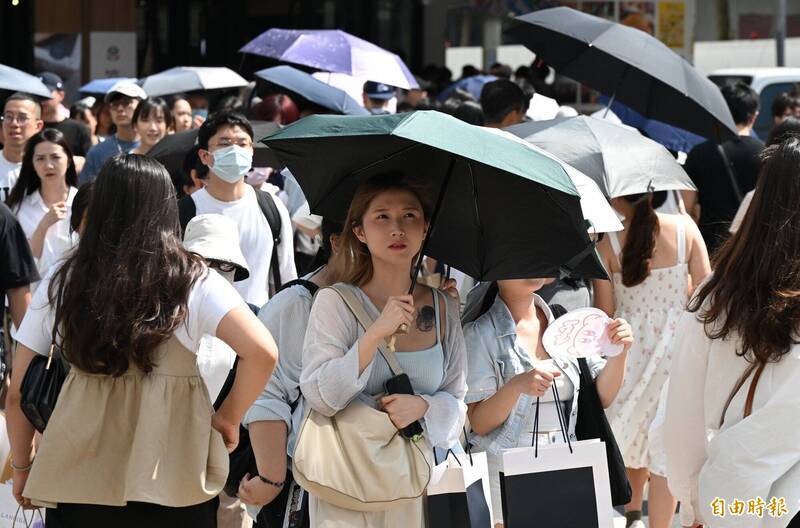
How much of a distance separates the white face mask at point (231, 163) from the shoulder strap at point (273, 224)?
23 cm

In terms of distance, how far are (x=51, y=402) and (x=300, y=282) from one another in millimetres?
819

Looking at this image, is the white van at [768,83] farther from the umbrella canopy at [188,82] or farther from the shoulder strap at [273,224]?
the shoulder strap at [273,224]

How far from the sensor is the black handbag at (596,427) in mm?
4375

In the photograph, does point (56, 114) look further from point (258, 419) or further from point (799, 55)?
point (799, 55)

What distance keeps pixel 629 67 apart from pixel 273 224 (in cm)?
282

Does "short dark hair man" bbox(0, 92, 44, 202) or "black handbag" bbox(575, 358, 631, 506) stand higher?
"short dark hair man" bbox(0, 92, 44, 202)

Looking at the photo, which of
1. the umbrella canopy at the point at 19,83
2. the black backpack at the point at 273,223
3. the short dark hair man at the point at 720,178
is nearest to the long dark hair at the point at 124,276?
the black backpack at the point at 273,223

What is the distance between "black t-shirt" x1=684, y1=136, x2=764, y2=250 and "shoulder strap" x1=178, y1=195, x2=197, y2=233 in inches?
148

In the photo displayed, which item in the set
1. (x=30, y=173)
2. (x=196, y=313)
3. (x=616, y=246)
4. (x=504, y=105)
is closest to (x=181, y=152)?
(x=30, y=173)

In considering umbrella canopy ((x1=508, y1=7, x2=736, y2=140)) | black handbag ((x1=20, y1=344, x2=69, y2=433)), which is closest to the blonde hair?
black handbag ((x1=20, y1=344, x2=69, y2=433))

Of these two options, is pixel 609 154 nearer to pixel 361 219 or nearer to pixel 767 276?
pixel 361 219

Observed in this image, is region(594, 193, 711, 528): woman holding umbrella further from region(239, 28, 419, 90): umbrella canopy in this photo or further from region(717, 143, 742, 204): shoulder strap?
region(239, 28, 419, 90): umbrella canopy

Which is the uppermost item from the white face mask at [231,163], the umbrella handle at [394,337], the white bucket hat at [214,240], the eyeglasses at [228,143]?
the eyeglasses at [228,143]

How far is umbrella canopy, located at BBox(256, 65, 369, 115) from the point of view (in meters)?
8.58
